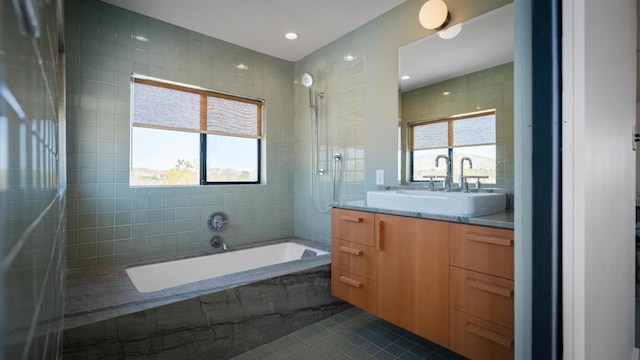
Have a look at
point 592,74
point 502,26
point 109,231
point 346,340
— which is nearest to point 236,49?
point 109,231

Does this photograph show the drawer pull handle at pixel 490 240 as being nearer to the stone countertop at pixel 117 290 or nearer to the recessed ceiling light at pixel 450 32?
the stone countertop at pixel 117 290

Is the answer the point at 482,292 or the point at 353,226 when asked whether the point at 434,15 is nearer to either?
the point at 353,226

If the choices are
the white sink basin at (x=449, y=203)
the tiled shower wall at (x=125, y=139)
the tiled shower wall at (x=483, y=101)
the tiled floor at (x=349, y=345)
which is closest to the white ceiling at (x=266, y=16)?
the tiled shower wall at (x=125, y=139)

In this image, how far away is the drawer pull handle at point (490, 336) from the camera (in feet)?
4.50

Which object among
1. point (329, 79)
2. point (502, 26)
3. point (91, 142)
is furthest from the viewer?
point (329, 79)

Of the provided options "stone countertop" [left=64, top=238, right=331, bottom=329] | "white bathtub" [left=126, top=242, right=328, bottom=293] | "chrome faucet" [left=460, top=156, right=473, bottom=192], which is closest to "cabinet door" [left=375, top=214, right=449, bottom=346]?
"chrome faucet" [left=460, top=156, right=473, bottom=192]

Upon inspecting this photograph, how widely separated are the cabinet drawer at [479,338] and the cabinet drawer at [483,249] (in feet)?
0.81

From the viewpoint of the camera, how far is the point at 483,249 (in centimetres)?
146

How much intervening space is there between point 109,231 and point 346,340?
1968mm

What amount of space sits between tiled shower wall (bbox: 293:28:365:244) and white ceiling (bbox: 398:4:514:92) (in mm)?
502

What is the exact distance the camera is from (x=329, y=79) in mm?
3139

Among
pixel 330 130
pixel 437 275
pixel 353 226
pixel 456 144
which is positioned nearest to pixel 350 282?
pixel 353 226

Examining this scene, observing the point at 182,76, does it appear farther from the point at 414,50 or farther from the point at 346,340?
the point at 346,340

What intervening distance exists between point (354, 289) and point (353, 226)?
0.42 meters
